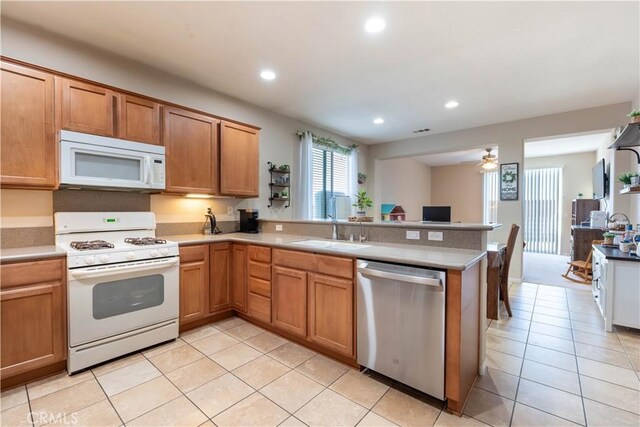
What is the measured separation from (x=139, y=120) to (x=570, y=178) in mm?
9496

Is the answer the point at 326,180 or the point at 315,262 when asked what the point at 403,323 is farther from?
the point at 326,180

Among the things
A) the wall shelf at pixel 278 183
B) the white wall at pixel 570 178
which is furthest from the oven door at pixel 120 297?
the white wall at pixel 570 178

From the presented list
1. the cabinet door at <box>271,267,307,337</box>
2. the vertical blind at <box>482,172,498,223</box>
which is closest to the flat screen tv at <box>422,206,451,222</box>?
the cabinet door at <box>271,267,307,337</box>

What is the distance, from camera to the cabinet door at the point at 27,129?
214 cm

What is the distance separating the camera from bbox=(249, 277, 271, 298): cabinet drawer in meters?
2.88

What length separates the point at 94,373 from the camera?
219cm

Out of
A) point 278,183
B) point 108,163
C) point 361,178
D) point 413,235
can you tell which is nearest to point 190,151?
point 108,163

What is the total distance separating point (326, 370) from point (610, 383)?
2.06 meters

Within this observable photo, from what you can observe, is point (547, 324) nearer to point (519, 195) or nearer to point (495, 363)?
point (495, 363)

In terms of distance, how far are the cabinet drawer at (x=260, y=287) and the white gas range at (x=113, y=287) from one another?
2.35 ft

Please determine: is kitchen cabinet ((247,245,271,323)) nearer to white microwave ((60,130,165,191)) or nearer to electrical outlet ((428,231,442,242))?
white microwave ((60,130,165,191))

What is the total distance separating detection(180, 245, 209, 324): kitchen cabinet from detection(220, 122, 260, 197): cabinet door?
88cm

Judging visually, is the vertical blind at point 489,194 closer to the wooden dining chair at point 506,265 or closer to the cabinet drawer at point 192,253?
the wooden dining chair at point 506,265

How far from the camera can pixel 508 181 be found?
4.89m
